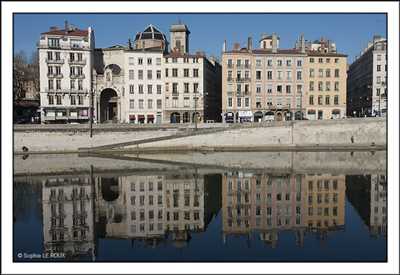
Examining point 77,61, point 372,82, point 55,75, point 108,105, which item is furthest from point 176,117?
point 372,82

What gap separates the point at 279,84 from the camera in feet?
200

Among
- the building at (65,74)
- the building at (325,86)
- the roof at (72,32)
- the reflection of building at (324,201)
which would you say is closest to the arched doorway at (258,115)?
the building at (325,86)

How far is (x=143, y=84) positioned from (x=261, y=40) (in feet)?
70.1

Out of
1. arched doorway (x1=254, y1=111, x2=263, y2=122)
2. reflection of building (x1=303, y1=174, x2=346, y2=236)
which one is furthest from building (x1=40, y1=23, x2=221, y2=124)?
reflection of building (x1=303, y1=174, x2=346, y2=236)

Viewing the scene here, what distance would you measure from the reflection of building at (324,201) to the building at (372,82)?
1182 inches

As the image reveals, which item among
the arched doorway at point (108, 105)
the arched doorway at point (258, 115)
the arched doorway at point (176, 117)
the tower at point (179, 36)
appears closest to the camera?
the arched doorway at point (176, 117)

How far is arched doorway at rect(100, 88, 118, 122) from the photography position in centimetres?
6072

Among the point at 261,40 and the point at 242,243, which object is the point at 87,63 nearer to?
the point at 261,40

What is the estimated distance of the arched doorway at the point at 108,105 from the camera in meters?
60.7

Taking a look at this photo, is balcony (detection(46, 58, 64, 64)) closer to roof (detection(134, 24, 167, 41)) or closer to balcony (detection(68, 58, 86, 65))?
balcony (detection(68, 58, 86, 65))

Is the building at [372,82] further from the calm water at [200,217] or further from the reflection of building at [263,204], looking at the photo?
the calm water at [200,217]

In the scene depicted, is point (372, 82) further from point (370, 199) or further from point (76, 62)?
point (370, 199)

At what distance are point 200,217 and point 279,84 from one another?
43230 mm

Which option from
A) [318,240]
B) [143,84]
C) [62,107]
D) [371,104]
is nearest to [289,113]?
[371,104]
